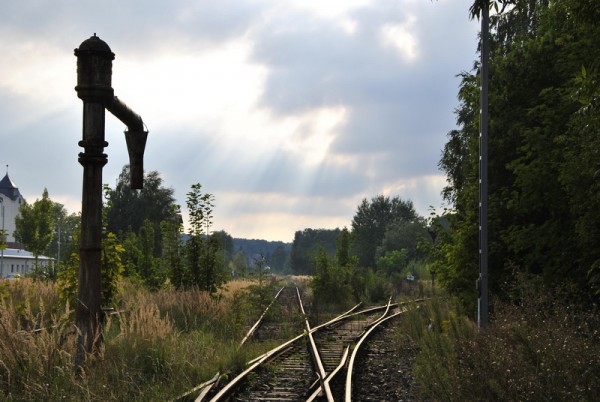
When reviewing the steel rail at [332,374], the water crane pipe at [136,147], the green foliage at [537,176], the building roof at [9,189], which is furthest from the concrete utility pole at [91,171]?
the building roof at [9,189]

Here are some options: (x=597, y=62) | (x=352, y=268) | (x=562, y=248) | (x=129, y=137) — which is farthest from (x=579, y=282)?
(x=352, y=268)

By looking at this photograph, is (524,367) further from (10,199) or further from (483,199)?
(10,199)

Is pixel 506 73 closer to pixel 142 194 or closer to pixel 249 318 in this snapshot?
pixel 249 318

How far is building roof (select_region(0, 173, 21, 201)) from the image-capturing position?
490ft

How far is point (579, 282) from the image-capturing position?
13352mm

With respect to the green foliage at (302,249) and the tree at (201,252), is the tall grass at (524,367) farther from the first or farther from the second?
the green foliage at (302,249)

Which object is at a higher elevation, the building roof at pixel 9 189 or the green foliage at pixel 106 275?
the building roof at pixel 9 189

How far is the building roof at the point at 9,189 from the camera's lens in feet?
490

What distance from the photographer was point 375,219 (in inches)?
4769

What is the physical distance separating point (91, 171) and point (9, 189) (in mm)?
154564

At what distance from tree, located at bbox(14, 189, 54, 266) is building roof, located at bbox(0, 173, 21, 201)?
113814 mm

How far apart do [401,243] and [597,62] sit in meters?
83.5

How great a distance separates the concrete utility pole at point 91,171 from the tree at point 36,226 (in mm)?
35341

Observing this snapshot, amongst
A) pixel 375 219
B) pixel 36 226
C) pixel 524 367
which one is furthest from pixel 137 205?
pixel 524 367
